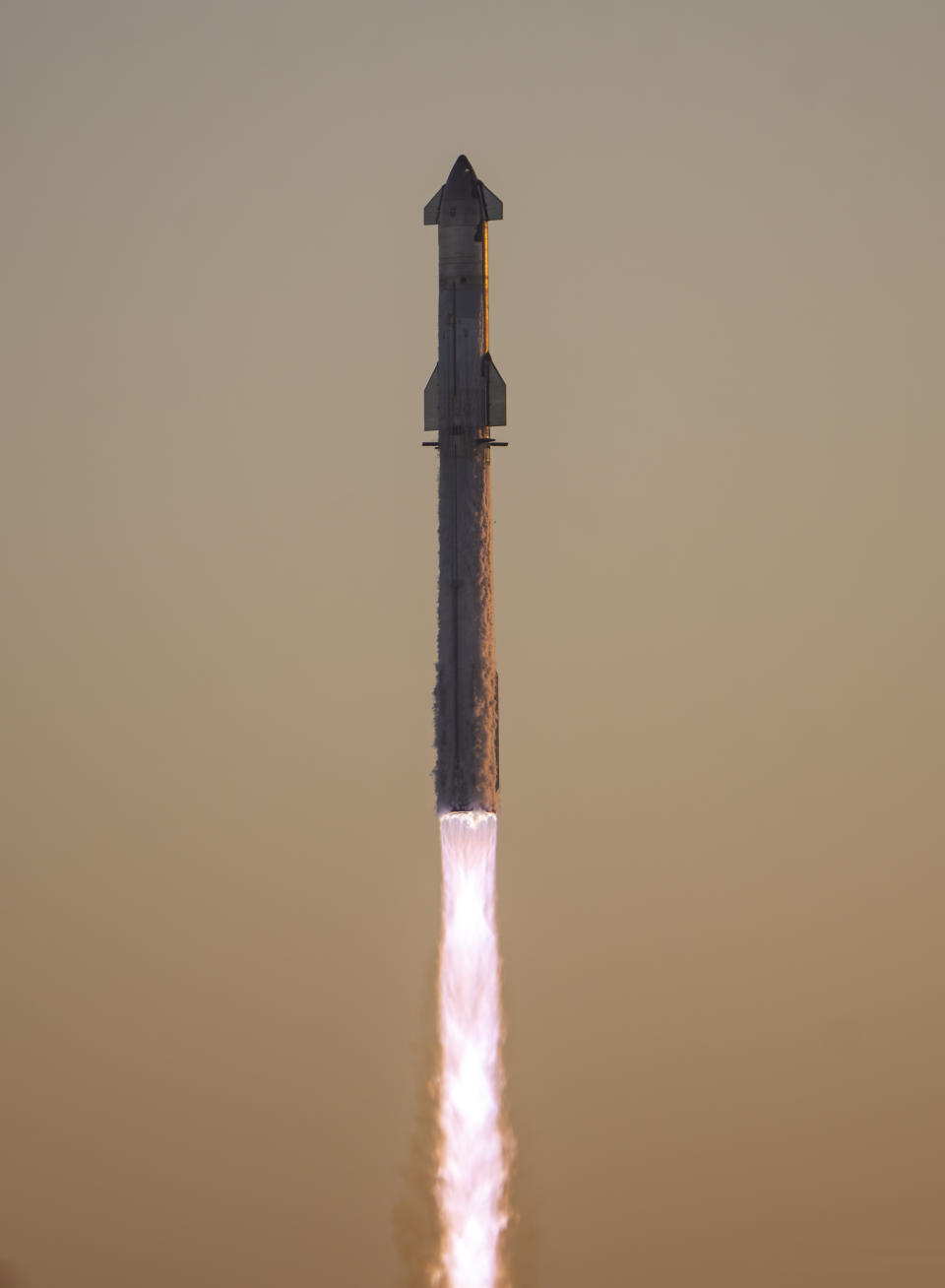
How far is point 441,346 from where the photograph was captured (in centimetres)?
14625

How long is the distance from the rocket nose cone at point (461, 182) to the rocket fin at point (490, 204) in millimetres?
364

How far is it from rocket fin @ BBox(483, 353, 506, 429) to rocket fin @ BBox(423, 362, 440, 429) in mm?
282

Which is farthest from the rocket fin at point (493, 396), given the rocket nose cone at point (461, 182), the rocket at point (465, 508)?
the rocket nose cone at point (461, 182)

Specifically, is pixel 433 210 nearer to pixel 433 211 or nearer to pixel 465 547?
pixel 433 211

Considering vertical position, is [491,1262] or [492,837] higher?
[492,837]

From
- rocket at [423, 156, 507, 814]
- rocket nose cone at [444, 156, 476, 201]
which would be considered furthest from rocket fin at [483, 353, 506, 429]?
rocket nose cone at [444, 156, 476, 201]

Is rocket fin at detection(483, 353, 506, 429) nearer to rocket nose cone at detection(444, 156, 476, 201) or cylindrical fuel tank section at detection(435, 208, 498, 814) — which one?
cylindrical fuel tank section at detection(435, 208, 498, 814)

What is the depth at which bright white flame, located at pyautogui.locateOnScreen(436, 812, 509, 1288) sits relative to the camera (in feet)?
485

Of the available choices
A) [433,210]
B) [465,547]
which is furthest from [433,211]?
[465,547]

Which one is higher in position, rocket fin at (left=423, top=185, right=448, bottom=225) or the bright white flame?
rocket fin at (left=423, top=185, right=448, bottom=225)

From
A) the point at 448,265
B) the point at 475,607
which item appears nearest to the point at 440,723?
the point at 475,607

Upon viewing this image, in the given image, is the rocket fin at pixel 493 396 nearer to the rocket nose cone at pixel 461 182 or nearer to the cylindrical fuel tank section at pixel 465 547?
the cylindrical fuel tank section at pixel 465 547

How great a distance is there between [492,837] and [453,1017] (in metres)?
5.85

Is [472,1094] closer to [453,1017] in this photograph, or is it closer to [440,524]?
[453,1017]
